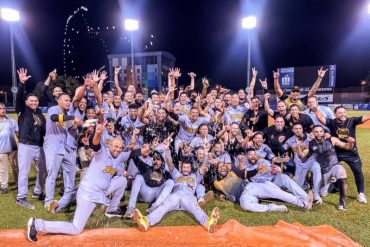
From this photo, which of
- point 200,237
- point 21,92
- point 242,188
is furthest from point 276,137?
point 21,92

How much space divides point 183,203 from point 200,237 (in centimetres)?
Result: 81

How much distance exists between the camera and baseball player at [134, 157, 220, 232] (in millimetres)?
4578

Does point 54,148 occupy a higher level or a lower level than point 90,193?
higher

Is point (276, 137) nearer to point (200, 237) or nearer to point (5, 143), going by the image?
point (200, 237)

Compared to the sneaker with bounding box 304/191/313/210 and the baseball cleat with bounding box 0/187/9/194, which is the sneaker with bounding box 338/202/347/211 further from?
the baseball cleat with bounding box 0/187/9/194

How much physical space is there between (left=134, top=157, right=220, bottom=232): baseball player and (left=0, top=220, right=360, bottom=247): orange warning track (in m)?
0.15

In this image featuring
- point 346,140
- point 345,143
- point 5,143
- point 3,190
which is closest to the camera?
point 345,143

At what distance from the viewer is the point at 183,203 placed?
5.11m

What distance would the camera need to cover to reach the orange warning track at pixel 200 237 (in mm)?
4191

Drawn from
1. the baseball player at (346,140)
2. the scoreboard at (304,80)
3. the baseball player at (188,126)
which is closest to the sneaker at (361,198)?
the baseball player at (346,140)

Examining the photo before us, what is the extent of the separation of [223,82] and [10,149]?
59.9 m

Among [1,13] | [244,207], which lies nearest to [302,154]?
[244,207]

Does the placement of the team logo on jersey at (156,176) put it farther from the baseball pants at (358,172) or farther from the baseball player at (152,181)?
the baseball pants at (358,172)

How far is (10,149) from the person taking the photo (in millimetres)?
6902
